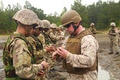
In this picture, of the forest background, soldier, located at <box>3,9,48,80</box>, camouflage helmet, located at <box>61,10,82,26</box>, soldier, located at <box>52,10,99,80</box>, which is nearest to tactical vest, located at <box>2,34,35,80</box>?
soldier, located at <box>3,9,48,80</box>

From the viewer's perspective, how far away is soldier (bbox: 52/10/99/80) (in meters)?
3.44

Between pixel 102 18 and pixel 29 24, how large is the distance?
54.2 metres

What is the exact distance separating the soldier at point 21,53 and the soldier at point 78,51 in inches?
17.7

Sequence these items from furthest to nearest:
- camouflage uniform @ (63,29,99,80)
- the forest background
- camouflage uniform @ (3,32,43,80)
Answer: the forest background
camouflage uniform @ (63,29,99,80)
camouflage uniform @ (3,32,43,80)

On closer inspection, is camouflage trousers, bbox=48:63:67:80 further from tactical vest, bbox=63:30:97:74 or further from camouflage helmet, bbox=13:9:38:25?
camouflage helmet, bbox=13:9:38:25

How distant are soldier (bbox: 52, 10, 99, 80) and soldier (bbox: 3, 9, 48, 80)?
449mm

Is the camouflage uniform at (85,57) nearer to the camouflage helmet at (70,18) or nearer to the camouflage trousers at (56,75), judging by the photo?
the camouflage helmet at (70,18)

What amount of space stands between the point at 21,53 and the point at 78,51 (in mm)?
1033

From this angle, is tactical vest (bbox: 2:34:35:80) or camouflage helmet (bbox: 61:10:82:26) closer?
tactical vest (bbox: 2:34:35:80)

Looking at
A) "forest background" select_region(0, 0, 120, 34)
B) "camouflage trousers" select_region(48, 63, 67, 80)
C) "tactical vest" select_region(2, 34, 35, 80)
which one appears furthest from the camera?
"forest background" select_region(0, 0, 120, 34)

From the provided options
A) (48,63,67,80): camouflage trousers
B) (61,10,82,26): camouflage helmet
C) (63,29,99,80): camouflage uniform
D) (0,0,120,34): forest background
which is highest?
(0,0,120,34): forest background

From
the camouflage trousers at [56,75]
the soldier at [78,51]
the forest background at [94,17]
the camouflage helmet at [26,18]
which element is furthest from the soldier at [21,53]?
the forest background at [94,17]

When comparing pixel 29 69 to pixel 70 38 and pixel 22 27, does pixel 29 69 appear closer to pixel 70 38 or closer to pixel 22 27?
pixel 22 27

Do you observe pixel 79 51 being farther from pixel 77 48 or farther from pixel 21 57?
pixel 21 57
